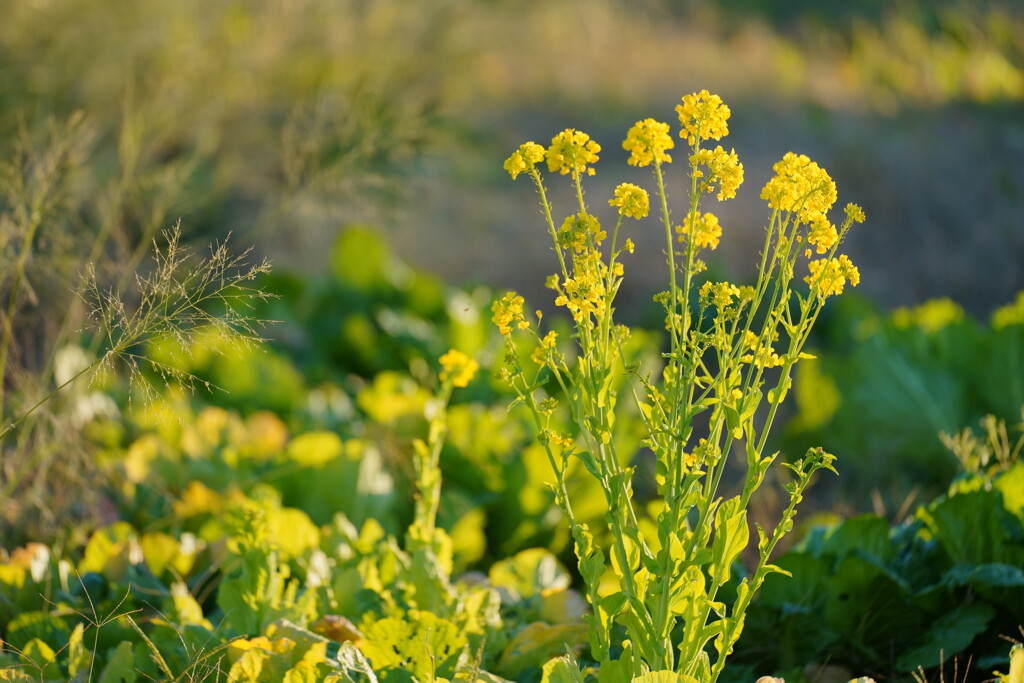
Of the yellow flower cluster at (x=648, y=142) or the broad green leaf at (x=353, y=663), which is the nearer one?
the yellow flower cluster at (x=648, y=142)

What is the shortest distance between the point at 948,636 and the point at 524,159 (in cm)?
109

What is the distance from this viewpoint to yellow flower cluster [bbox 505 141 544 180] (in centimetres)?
126

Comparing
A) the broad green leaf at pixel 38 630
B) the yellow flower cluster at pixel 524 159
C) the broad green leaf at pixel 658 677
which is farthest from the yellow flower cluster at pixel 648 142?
the broad green leaf at pixel 38 630

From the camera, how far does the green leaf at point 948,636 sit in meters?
1.70

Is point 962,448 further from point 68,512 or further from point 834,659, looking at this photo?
point 68,512

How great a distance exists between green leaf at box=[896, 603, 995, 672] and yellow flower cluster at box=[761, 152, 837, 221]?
830 millimetres

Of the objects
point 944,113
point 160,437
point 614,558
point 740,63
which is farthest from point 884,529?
point 740,63

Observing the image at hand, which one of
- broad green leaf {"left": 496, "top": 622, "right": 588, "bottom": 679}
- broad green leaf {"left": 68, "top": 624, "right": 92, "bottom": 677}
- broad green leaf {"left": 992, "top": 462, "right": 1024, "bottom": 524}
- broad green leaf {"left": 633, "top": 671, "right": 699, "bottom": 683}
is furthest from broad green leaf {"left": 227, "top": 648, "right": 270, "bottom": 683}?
broad green leaf {"left": 992, "top": 462, "right": 1024, "bottom": 524}

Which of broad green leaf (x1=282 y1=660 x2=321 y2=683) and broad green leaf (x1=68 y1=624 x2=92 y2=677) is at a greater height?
broad green leaf (x1=282 y1=660 x2=321 y2=683)

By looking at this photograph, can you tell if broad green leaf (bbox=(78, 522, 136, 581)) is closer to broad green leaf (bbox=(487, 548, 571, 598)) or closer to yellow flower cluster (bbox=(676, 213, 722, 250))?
broad green leaf (bbox=(487, 548, 571, 598))

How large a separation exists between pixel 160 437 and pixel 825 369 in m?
2.11

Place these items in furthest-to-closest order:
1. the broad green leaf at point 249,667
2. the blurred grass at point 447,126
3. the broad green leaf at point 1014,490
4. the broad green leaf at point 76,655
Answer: the blurred grass at point 447,126
the broad green leaf at point 1014,490
the broad green leaf at point 76,655
the broad green leaf at point 249,667

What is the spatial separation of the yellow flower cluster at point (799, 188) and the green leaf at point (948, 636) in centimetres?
83

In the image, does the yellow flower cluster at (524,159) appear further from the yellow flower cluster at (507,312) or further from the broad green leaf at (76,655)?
the broad green leaf at (76,655)
